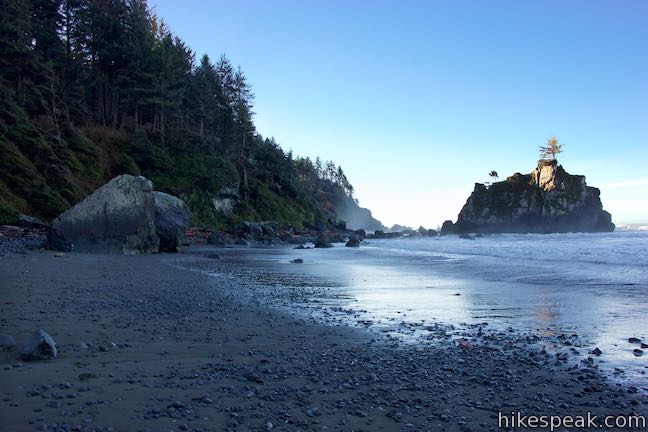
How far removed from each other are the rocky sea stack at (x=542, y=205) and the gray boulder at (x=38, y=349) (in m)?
99.2

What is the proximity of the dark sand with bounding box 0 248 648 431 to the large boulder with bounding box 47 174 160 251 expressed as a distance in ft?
49.4

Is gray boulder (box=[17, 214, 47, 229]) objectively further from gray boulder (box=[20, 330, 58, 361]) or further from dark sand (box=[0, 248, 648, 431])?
gray boulder (box=[20, 330, 58, 361])

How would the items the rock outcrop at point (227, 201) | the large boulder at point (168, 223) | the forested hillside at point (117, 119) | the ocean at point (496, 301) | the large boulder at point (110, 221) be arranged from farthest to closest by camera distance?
the rock outcrop at point (227, 201) → the forested hillside at point (117, 119) → the large boulder at point (168, 223) → the large boulder at point (110, 221) → the ocean at point (496, 301)

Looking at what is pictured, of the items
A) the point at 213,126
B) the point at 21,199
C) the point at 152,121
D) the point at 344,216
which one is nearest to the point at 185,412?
the point at 21,199

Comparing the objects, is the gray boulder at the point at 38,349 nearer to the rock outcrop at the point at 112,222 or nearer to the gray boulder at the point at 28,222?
the rock outcrop at the point at 112,222

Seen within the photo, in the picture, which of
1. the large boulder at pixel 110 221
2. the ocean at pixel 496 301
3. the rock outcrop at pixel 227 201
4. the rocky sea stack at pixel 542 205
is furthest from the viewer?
the rocky sea stack at pixel 542 205

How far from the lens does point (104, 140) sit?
46250mm

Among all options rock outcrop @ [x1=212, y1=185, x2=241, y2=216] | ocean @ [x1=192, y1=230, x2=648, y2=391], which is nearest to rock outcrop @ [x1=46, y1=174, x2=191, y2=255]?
ocean @ [x1=192, y1=230, x2=648, y2=391]

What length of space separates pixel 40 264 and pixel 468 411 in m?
16.0

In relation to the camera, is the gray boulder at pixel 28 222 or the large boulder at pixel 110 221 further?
the gray boulder at pixel 28 222

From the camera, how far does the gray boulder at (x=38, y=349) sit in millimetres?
5074

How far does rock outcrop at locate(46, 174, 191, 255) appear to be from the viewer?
71.4 ft

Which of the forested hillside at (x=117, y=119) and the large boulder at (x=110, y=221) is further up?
the forested hillside at (x=117, y=119)

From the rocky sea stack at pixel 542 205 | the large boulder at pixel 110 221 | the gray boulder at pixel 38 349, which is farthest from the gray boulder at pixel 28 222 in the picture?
the rocky sea stack at pixel 542 205
